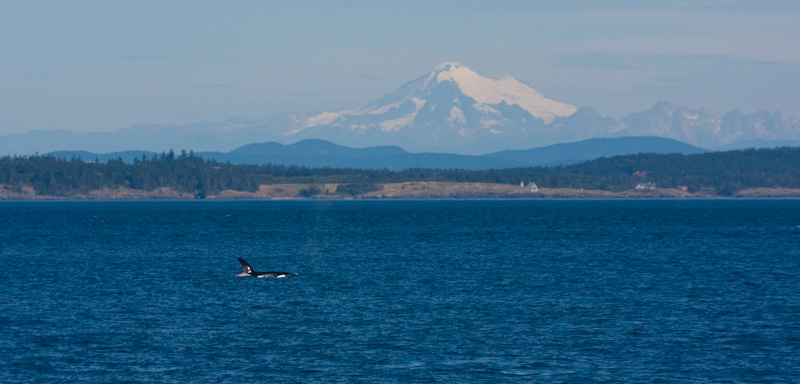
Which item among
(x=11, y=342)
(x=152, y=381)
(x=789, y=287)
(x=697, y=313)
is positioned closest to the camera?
(x=152, y=381)

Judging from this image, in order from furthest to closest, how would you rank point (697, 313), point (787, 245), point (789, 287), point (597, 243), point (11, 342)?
point (597, 243)
point (787, 245)
point (789, 287)
point (697, 313)
point (11, 342)

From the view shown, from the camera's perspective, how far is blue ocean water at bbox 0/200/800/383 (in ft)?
130

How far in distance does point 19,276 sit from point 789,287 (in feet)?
188

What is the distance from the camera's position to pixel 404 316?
52.9 meters

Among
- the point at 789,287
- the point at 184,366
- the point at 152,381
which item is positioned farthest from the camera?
the point at 789,287

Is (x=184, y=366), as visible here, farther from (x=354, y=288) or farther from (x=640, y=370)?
(x=354, y=288)

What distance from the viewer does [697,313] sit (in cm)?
5347

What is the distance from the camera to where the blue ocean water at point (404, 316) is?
130 ft

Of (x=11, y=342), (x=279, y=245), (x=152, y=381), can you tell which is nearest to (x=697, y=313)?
(x=152, y=381)

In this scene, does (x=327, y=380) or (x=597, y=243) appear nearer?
(x=327, y=380)

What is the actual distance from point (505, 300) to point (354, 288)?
11693 millimetres

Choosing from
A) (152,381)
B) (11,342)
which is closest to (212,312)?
(11,342)

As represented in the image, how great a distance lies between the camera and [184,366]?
132ft

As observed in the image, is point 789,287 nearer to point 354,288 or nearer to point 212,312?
point 354,288
